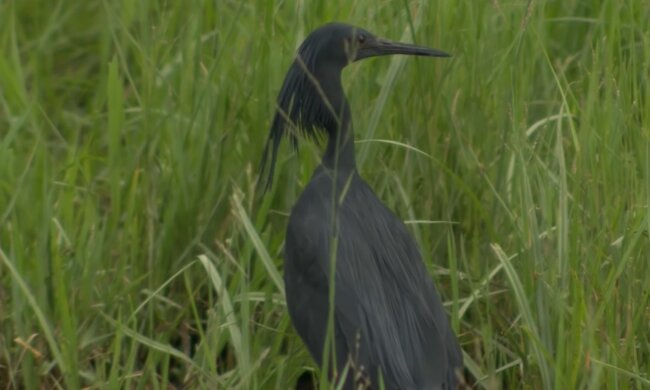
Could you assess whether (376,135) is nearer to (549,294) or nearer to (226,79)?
(226,79)

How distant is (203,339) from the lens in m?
2.94

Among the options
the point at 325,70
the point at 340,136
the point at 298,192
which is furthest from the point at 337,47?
the point at 298,192

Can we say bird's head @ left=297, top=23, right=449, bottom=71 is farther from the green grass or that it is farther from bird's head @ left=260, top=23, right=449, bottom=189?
the green grass

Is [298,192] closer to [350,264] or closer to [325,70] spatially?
[325,70]

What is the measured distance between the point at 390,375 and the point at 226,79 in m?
0.95

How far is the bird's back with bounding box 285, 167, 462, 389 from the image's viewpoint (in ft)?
9.56

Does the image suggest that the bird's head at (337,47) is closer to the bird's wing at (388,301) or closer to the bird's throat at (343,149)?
the bird's throat at (343,149)

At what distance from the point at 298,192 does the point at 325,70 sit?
427 mm

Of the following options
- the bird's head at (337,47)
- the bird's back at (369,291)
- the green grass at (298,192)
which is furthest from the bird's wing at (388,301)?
the bird's head at (337,47)

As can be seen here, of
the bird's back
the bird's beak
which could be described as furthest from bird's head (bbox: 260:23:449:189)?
the bird's back

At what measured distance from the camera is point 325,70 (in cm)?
321

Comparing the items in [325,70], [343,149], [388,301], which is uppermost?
[325,70]

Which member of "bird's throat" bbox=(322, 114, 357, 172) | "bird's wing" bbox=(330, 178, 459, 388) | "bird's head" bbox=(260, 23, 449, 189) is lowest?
"bird's wing" bbox=(330, 178, 459, 388)

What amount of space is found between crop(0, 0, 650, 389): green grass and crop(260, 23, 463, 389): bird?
0.11 metres
